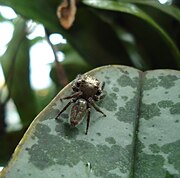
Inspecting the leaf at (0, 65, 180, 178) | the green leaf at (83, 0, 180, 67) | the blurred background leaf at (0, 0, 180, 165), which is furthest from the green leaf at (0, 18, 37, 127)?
the leaf at (0, 65, 180, 178)

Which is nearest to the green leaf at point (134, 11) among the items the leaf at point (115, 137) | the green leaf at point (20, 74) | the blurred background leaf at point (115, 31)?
the blurred background leaf at point (115, 31)

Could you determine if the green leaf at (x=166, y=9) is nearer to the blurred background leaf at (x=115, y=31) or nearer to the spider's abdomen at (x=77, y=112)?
the blurred background leaf at (x=115, y=31)

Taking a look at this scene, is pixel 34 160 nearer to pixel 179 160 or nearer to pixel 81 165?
pixel 81 165

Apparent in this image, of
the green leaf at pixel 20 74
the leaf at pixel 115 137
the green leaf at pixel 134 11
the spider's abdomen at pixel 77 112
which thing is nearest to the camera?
the leaf at pixel 115 137

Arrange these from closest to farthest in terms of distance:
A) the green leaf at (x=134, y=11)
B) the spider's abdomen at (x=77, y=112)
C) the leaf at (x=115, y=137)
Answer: the leaf at (x=115, y=137) → the spider's abdomen at (x=77, y=112) → the green leaf at (x=134, y=11)

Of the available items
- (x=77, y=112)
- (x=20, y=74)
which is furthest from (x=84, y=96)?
(x=20, y=74)

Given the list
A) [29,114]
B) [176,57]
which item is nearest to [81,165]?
[176,57]

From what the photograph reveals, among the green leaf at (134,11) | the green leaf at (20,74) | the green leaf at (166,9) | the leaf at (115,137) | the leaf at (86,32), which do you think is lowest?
the leaf at (115,137)

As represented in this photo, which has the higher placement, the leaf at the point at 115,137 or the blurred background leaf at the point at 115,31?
the blurred background leaf at the point at 115,31

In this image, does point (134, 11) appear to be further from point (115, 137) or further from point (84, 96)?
point (115, 137)

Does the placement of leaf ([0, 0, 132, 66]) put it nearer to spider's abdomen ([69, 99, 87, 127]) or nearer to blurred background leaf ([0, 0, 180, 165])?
blurred background leaf ([0, 0, 180, 165])
